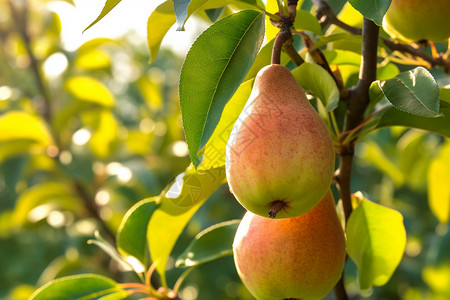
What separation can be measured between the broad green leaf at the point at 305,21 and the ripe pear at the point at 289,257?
0.94 ft

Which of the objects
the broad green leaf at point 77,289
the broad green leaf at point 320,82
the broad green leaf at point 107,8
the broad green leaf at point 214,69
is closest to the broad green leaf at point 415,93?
the broad green leaf at point 320,82

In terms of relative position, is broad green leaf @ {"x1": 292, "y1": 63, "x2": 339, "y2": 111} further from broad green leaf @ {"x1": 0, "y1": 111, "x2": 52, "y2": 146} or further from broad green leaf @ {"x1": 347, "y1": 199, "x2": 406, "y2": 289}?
broad green leaf @ {"x1": 0, "y1": 111, "x2": 52, "y2": 146}

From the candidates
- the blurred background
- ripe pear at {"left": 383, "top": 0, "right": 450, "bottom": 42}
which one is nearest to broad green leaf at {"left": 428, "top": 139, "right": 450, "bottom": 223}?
the blurred background

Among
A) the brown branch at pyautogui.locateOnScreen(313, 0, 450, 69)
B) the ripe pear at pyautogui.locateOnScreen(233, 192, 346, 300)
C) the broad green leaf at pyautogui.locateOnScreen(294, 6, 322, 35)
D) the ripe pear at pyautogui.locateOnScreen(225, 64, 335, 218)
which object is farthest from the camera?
the brown branch at pyautogui.locateOnScreen(313, 0, 450, 69)

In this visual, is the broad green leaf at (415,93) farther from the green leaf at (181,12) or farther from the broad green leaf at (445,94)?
the green leaf at (181,12)

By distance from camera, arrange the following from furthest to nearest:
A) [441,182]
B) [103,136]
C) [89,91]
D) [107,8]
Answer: [103,136] → [89,91] → [441,182] → [107,8]

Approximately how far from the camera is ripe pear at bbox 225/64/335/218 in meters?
0.60

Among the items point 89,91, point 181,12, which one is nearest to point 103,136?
point 89,91

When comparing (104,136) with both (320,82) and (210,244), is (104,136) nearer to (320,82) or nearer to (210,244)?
(210,244)

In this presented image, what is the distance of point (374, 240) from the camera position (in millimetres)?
887

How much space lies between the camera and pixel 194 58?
705 mm

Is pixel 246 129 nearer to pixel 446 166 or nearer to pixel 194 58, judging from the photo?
pixel 194 58

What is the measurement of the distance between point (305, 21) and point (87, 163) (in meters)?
1.45

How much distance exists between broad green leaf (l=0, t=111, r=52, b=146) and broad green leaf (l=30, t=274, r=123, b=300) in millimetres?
1071
